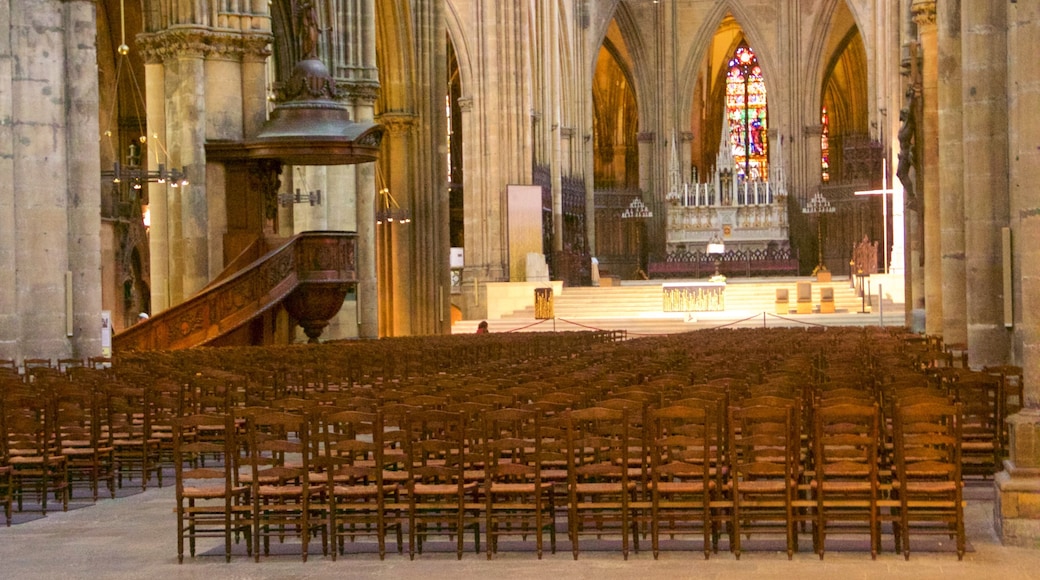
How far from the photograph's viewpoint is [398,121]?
3956 cm

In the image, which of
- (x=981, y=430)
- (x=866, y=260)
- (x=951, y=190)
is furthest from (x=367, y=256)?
(x=981, y=430)

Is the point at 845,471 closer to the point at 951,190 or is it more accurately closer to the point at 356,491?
the point at 356,491

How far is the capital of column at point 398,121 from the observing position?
39469mm

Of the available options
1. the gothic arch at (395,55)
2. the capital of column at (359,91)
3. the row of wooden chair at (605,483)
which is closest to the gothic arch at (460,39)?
the gothic arch at (395,55)

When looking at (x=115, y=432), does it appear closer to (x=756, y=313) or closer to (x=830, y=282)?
(x=756, y=313)

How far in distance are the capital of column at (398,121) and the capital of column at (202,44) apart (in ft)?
35.7

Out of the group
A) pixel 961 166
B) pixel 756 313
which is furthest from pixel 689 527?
pixel 756 313

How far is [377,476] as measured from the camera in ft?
30.2

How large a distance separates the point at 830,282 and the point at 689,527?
132 feet

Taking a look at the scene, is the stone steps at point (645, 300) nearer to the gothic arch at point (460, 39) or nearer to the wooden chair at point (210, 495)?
the gothic arch at point (460, 39)

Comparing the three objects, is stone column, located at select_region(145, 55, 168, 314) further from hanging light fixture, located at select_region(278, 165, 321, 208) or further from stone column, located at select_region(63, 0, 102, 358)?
stone column, located at select_region(63, 0, 102, 358)

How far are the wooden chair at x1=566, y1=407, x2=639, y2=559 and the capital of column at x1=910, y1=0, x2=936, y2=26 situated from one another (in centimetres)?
1723

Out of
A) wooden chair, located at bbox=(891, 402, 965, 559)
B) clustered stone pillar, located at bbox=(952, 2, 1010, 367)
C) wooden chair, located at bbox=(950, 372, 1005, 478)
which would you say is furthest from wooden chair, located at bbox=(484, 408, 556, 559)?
clustered stone pillar, located at bbox=(952, 2, 1010, 367)

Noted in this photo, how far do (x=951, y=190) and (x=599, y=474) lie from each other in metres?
13.5
